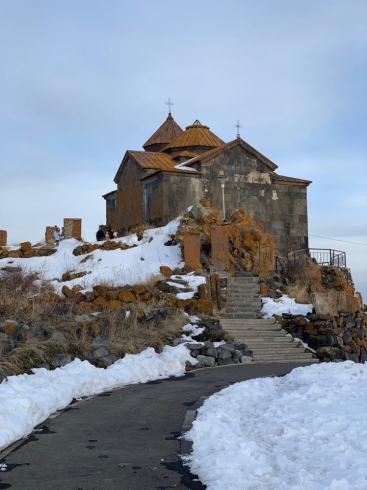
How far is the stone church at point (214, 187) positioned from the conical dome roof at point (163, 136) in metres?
3.54

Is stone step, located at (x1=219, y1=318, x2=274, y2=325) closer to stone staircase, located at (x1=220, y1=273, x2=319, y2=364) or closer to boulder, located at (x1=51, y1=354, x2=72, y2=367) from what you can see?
stone staircase, located at (x1=220, y1=273, x2=319, y2=364)

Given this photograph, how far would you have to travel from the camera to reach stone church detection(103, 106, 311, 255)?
97.0 feet

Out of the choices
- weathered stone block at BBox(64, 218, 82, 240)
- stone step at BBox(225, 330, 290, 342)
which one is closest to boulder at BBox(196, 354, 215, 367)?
stone step at BBox(225, 330, 290, 342)

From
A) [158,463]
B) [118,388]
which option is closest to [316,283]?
[118,388]

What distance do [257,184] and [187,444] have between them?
25276 millimetres

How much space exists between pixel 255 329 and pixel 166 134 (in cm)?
2203

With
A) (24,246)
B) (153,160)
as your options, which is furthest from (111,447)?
(153,160)

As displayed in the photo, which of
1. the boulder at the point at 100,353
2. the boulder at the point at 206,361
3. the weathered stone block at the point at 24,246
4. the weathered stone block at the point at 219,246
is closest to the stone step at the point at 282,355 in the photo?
the boulder at the point at 206,361

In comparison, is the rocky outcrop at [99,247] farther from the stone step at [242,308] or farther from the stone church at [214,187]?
the stone step at [242,308]

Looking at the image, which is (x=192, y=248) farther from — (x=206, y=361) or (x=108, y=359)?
(x=108, y=359)

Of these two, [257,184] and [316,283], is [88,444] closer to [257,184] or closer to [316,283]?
[316,283]

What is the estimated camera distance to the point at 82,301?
19.3 meters

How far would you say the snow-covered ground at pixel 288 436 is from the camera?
17.7ft

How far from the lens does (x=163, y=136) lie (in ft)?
123
